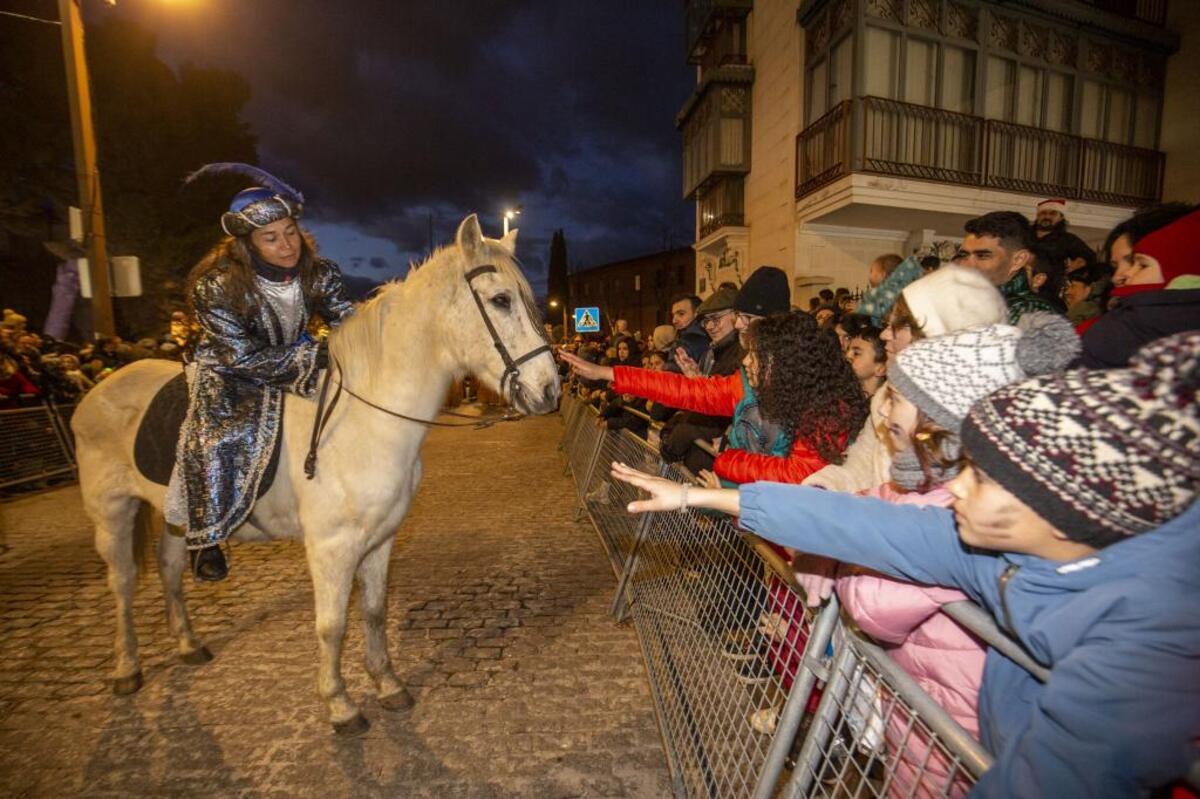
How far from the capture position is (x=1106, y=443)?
841mm

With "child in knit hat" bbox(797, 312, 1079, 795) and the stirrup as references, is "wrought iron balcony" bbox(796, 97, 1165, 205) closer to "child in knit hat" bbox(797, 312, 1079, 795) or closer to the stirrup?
"child in knit hat" bbox(797, 312, 1079, 795)

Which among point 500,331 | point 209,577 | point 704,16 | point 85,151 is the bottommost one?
point 209,577

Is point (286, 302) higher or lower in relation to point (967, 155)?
lower

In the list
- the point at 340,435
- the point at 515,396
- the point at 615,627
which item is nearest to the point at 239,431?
the point at 340,435

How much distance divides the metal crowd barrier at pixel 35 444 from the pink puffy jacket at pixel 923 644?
1051cm

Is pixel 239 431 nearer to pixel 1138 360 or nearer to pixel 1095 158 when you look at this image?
pixel 1138 360

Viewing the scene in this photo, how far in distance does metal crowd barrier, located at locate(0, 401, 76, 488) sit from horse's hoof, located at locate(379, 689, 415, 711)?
26.2 feet

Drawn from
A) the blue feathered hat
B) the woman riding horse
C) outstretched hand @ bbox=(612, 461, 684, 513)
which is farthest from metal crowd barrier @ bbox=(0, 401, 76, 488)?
outstretched hand @ bbox=(612, 461, 684, 513)

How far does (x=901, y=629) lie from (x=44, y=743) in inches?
162

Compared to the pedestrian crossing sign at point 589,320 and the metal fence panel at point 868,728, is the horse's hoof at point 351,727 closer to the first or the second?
the metal fence panel at point 868,728

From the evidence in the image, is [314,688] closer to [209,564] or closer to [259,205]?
[209,564]

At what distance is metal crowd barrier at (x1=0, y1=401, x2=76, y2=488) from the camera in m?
7.29

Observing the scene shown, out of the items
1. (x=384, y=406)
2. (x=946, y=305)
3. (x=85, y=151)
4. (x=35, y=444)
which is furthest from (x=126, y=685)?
(x=85, y=151)

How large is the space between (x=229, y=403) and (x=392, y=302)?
1019 mm
